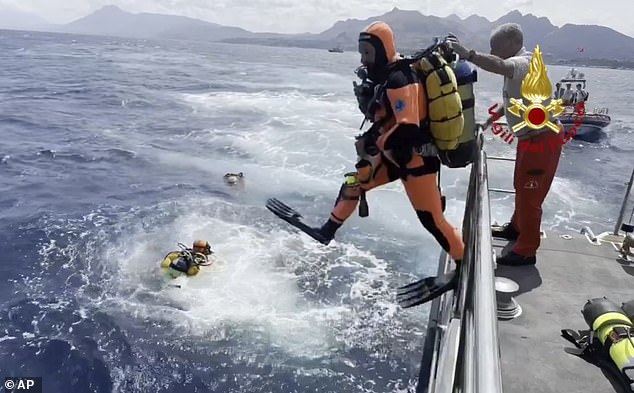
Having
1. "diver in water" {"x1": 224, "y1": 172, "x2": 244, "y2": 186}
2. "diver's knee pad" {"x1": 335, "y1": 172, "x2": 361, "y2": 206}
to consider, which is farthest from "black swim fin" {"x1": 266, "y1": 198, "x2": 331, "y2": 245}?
"diver in water" {"x1": 224, "y1": 172, "x2": 244, "y2": 186}

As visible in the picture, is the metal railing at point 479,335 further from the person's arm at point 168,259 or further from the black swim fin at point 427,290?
the person's arm at point 168,259

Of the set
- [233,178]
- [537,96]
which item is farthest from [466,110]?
[233,178]

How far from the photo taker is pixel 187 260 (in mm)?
10703

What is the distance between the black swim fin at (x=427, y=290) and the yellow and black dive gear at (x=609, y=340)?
91 centimetres

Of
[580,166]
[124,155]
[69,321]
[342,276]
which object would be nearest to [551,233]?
[342,276]

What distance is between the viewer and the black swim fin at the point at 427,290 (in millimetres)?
3832

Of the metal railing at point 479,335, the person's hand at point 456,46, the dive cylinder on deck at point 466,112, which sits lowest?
the metal railing at point 479,335

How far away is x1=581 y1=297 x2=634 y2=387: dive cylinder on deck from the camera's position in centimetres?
278

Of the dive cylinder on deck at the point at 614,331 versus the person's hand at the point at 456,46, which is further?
the person's hand at the point at 456,46

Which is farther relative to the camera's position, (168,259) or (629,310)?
(168,259)

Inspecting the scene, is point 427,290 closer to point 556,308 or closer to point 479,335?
point 556,308

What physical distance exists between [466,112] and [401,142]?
2.10ft

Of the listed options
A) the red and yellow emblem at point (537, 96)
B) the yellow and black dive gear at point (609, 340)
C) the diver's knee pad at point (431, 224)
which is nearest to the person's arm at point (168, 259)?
the diver's knee pad at point (431, 224)

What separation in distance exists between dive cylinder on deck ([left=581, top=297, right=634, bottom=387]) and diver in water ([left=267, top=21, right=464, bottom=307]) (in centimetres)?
101
